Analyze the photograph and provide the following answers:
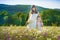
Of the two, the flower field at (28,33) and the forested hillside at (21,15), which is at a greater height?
the forested hillside at (21,15)

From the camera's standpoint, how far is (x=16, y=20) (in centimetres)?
239

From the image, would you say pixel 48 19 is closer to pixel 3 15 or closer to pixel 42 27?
pixel 42 27

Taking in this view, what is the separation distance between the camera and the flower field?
2309 millimetres

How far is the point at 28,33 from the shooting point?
2.33 m

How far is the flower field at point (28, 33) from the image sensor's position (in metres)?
2.31

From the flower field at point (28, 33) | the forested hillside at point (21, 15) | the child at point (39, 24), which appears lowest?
the flower field at point (28, 33)

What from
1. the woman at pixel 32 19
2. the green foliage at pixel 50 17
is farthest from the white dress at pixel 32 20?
the green foliage at pixel 50 17

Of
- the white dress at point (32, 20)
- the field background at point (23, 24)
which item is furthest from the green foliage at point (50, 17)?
the white dress at point (32, 20)

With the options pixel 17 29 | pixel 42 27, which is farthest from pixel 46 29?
pixel 17 29

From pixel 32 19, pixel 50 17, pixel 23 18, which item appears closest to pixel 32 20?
pixel 32 19

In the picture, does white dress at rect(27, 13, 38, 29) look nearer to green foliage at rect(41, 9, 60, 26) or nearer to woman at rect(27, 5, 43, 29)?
woman at rect(27, 5, 43, 29)

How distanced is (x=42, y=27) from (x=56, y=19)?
0.21m

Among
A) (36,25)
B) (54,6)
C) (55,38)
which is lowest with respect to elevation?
(55,38)

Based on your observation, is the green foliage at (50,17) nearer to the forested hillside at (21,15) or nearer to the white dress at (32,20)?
the forested hillside at (21,15)
